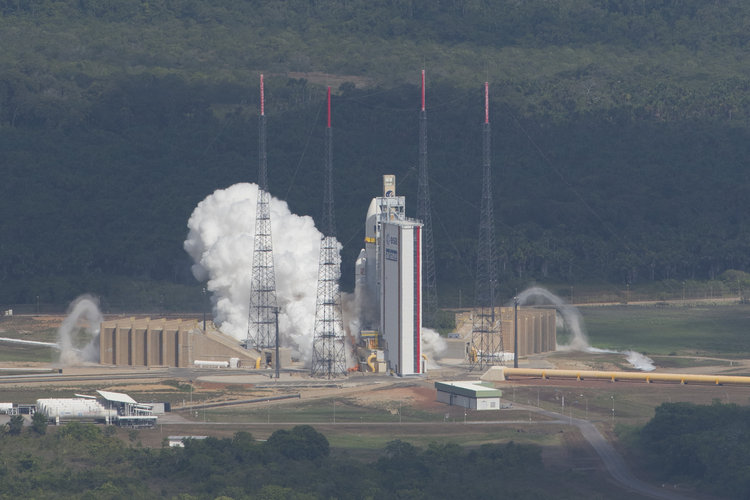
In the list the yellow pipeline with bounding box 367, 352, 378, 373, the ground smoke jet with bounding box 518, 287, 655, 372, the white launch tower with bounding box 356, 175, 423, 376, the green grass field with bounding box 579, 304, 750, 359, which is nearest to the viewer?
the white launch tower with bounding box 356, 175, 423, 376

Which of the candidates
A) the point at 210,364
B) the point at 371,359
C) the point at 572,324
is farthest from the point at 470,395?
the point at 572,324

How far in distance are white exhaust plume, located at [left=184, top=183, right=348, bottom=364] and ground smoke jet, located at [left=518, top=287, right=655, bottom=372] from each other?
21.4 m

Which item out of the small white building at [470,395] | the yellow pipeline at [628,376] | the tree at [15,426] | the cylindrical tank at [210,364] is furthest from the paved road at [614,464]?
the tree at [15,426]

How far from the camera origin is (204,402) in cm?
12750

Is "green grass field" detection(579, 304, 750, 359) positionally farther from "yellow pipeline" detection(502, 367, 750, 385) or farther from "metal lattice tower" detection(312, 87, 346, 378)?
"metal lattice tower" detection(312, 87, 346, 378)

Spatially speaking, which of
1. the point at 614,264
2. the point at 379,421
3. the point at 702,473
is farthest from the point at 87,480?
the point at 614,264

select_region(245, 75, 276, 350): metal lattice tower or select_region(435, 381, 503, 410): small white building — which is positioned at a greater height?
select_region(245, 75, 276, 350): metal lattice tower

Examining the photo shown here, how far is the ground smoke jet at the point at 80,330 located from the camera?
146 meters

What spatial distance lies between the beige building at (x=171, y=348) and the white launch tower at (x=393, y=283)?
10.0m

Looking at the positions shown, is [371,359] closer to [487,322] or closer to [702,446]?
[487,322]

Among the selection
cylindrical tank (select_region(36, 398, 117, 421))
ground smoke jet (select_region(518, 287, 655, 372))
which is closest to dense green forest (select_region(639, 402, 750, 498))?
ground smoke jet (select_region(518, 287, 655, 372))

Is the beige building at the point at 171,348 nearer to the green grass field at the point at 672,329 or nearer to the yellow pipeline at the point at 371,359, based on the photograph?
the yellow pipeline at the point at 371,359

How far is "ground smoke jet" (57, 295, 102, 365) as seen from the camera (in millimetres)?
145625

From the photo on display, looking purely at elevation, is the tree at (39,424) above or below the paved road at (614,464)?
above
